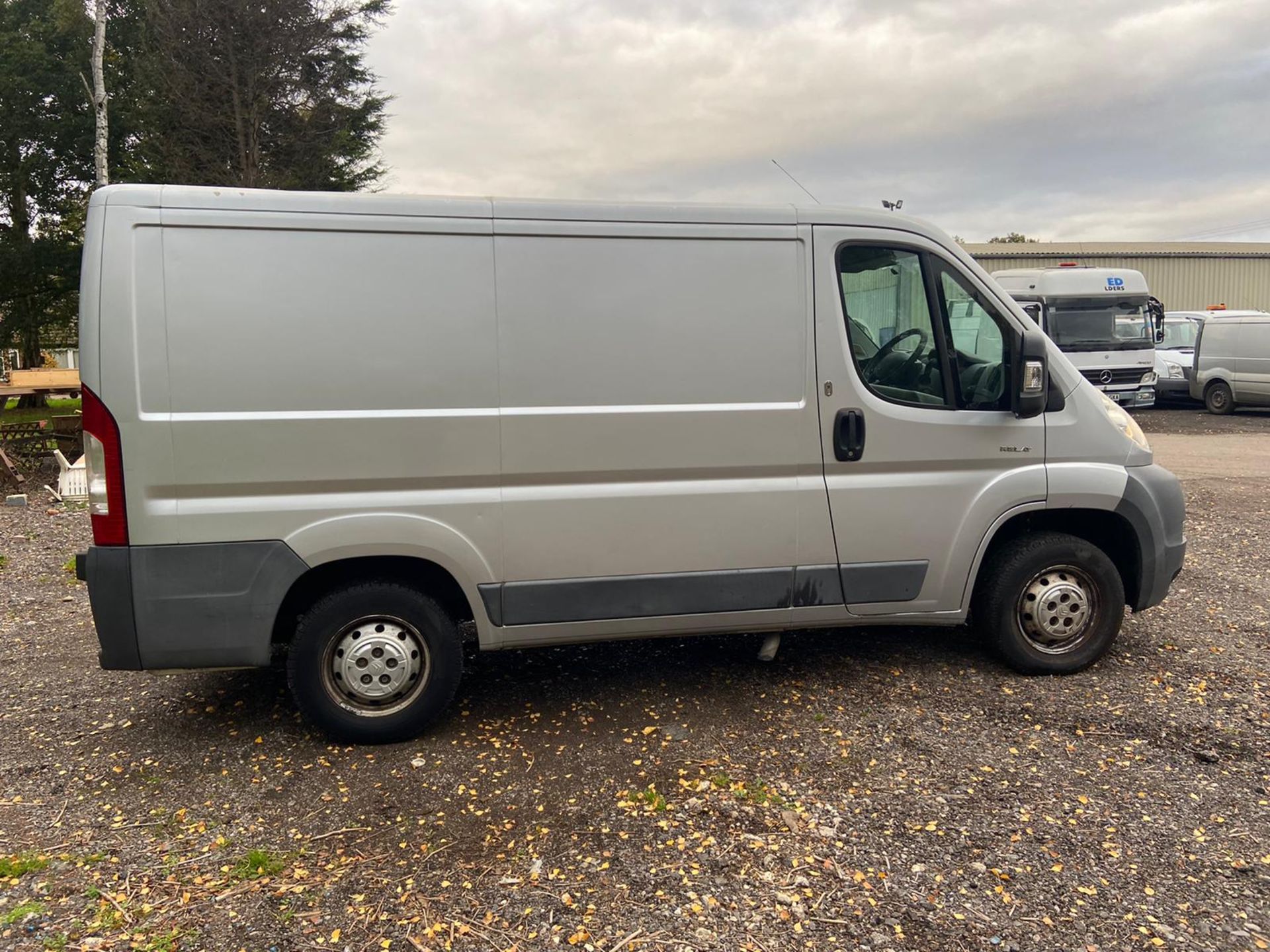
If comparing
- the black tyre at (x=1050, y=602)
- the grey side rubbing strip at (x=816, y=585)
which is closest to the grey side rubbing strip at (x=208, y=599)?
the grey side rubbing strip at (x=816, y=585)

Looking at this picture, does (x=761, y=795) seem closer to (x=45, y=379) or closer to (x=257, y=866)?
(x=257, y=866)

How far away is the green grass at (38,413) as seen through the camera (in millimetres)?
13609

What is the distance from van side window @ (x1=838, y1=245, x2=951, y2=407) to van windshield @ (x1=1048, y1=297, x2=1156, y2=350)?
14.2 metres

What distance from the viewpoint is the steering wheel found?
4184 mm

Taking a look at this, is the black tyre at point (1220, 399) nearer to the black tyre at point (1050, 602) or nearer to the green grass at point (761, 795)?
the black tyre at point (1050, 602)

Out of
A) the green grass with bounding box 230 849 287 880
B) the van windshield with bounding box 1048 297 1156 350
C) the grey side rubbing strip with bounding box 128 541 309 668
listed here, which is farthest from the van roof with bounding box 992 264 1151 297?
the green grass with bounding box 230 849 287 880

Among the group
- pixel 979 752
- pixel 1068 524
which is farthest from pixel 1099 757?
pixel 1068 524

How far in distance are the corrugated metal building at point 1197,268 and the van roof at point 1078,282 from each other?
1588cm

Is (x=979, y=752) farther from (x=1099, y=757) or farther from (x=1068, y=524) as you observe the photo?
(x=1068, y=524)

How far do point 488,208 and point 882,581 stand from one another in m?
2.50

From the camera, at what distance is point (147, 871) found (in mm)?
3018

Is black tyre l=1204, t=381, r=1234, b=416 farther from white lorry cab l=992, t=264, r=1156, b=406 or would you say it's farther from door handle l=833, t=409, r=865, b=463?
door handle l=833, t=409, r=865, b=463

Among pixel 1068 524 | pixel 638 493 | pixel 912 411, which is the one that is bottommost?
pixel 1068 524

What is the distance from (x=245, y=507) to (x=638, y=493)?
1638mm
